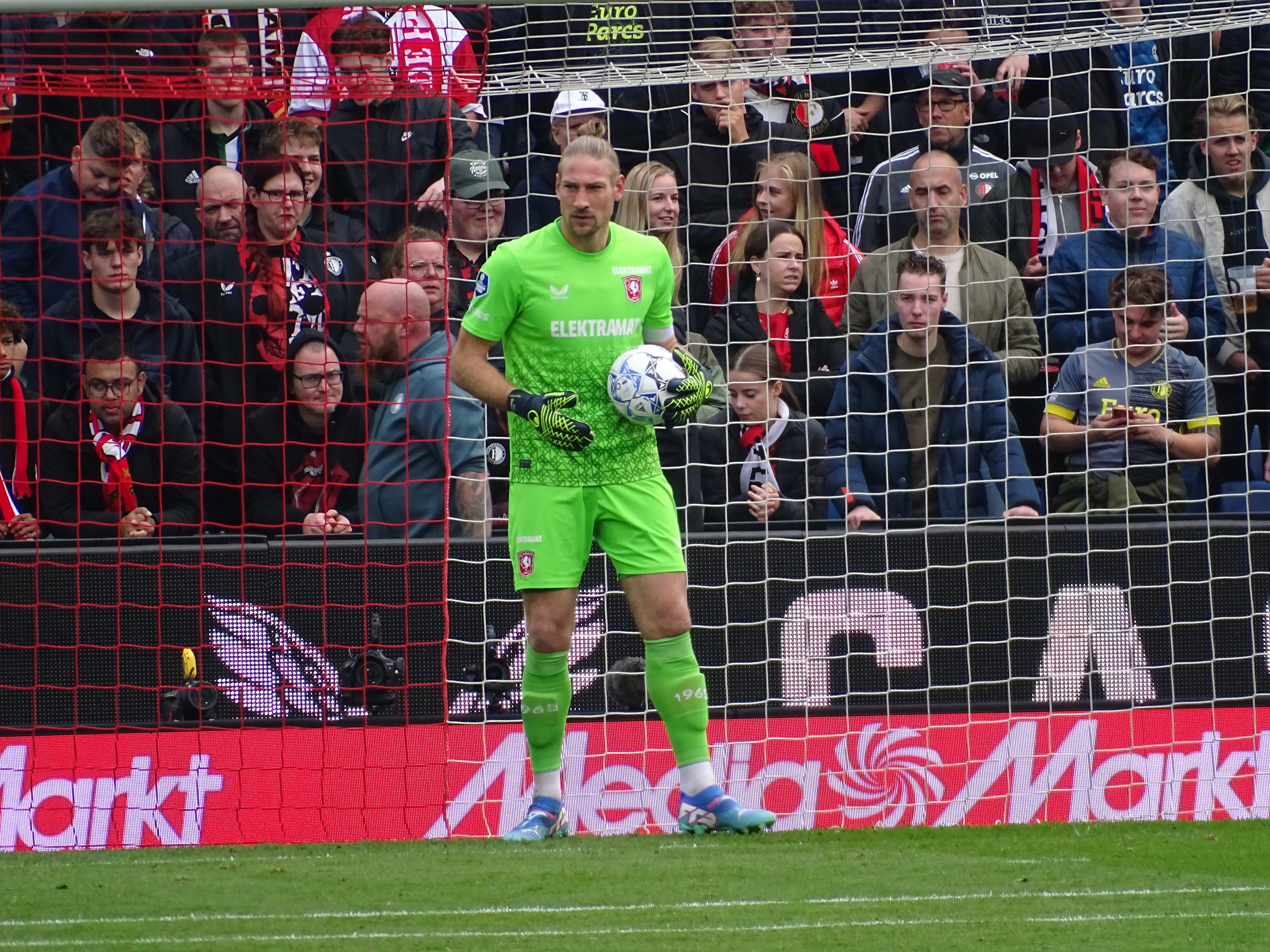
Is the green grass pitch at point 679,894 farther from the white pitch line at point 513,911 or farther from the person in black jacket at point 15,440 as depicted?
the person in black jacket at point 15,440

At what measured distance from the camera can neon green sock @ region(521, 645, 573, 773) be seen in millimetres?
5605

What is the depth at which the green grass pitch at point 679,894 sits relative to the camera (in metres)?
3.87

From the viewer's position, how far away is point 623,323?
5.56 m

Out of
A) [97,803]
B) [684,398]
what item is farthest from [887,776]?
[97,803]

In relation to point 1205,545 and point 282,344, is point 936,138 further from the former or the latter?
point 282,344

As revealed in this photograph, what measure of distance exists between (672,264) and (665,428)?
1334 mm

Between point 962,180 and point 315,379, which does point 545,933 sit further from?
point 962,180

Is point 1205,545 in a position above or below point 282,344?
below

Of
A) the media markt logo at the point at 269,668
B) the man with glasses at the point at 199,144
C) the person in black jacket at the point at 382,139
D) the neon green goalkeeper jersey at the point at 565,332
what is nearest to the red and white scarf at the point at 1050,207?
the person in black jacket at the point at 382,139

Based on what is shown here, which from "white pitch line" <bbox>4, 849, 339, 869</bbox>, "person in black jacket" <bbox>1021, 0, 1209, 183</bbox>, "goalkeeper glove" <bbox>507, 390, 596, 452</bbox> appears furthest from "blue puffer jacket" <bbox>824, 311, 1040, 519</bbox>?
"white pitch line" <bbox>4, 849, 339, 869</bbox>

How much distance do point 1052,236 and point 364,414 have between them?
3.54 meters

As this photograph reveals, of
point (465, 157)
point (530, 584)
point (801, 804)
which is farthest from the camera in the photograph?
point (465, 157)

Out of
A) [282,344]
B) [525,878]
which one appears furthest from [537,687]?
[282,344]

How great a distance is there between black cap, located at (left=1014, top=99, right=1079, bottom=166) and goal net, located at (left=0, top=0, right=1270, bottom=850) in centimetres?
3
